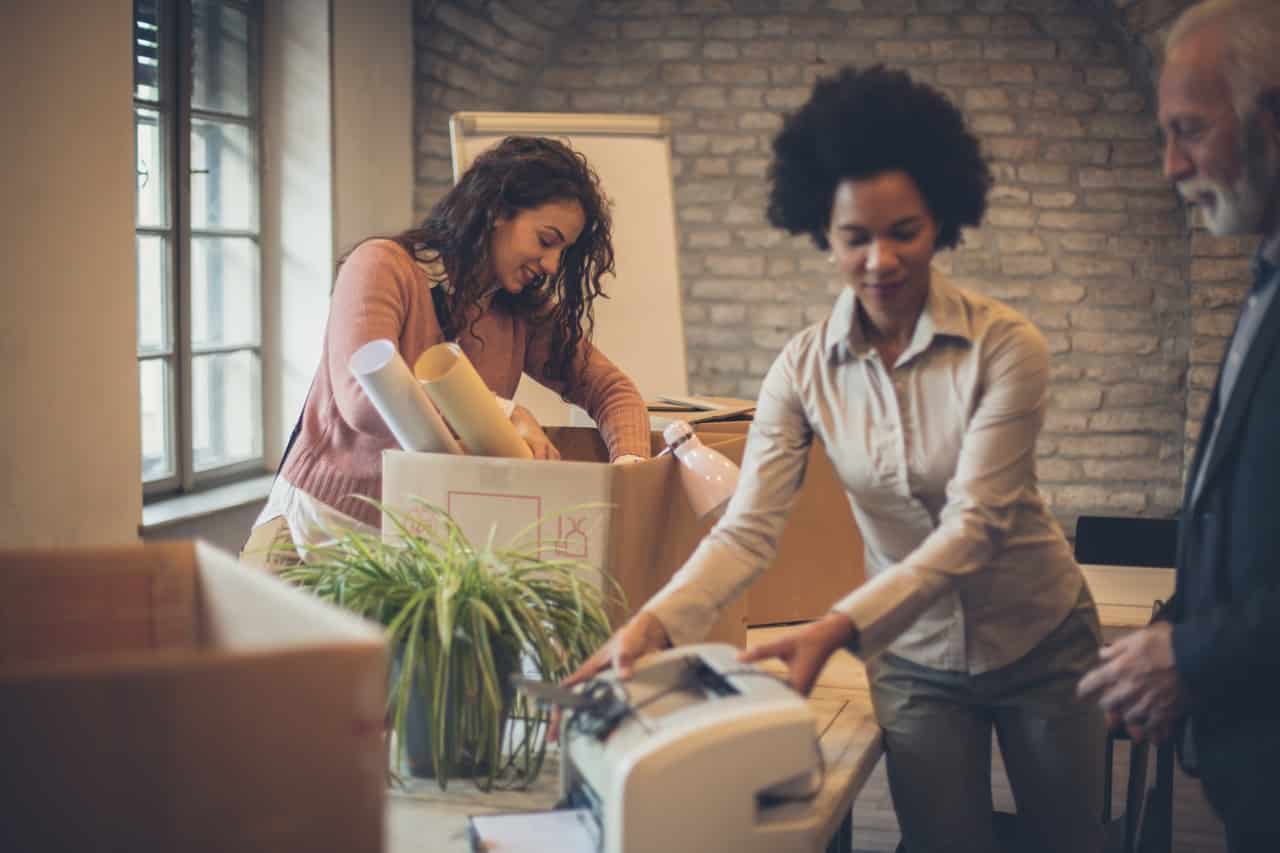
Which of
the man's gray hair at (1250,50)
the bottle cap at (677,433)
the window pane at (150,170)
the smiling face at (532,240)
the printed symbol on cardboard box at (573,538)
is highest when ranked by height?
the window pane at (150,170)

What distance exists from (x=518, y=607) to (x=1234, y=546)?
67cm

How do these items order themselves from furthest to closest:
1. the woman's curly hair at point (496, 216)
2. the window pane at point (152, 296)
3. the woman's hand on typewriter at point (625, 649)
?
the window pane at point (152, 296), the woman's curly hair at point (496, 216), the woman's hand on typewriter at point (625, 649)

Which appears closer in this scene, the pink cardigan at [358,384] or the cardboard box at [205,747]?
the cardboard box at [205,747]

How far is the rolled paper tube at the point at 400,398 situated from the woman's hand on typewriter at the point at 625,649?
0.35 meters

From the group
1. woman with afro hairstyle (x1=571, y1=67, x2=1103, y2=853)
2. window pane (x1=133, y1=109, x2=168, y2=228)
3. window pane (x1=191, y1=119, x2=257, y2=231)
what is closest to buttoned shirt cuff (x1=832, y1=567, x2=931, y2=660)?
woman with afro hairstyle (x1=571, y1=67, x2=1103, y2=853)

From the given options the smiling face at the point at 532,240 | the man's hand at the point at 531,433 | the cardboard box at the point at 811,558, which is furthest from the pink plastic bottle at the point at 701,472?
the smiling face at the point at 532,240

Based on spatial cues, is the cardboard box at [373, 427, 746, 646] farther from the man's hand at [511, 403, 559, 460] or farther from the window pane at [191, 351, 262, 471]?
the window pane at [191, 351, 262, 471]

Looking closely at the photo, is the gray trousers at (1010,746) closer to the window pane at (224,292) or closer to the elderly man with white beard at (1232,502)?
the elderly man with white beard at (1232,502)

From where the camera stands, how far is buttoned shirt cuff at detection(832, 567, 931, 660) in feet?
4.44

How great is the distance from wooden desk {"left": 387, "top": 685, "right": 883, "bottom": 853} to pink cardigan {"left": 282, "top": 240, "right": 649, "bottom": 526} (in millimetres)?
589

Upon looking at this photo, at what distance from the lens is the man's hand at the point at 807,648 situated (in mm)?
1289

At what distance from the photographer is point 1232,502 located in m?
1.25

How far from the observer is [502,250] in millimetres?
2008

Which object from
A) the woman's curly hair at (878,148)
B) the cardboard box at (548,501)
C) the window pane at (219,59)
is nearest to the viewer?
the woman's curly hair at (878,148)
